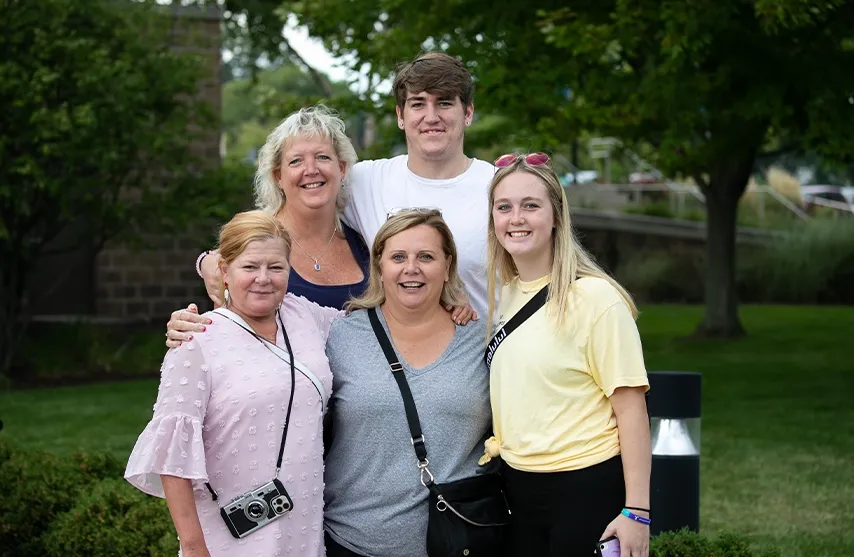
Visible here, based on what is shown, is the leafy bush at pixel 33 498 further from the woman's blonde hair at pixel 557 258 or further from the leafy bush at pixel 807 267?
the leafy bush at pixel 807 267

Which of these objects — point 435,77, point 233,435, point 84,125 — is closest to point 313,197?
point 435,77

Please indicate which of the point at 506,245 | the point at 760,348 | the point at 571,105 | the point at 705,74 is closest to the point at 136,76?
the point at 571,105

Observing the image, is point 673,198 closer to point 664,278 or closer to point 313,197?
point 664,278

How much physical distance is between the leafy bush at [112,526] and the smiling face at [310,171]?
69.6 inches

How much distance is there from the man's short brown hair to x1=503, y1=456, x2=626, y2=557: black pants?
134cm

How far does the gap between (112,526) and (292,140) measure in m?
2.35

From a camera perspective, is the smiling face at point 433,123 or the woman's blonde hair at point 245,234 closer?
the woman's blonde hair at point 245,234

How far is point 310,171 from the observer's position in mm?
4027

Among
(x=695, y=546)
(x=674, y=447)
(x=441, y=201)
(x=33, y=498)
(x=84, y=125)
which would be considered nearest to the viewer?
(x=441, y=201)

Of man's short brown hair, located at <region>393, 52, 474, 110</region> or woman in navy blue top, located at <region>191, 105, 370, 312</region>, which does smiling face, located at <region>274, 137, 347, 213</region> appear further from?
man's short brown hair, located at <region>393, 52, 474, 110</region>

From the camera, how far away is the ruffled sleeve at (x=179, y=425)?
3.24 meters

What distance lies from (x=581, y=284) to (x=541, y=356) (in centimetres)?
23

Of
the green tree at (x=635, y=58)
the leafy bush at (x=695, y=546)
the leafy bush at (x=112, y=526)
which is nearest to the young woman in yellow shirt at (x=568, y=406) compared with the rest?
the leafy bush at (x=695, y=546)

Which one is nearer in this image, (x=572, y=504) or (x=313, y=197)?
(x=572, y=504)
